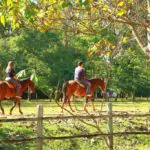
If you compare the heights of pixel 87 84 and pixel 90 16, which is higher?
pixel 90 16

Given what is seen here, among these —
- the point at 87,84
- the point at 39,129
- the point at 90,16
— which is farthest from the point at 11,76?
the point at 90,16

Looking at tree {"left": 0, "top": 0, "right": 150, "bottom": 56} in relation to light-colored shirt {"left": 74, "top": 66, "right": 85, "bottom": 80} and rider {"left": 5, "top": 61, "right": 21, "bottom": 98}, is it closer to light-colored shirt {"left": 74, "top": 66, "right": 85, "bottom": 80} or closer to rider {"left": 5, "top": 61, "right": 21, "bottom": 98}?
rider {"left": 5, "top": 61, "right": 21, "bottom": 98}

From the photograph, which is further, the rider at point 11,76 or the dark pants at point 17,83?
the dark pants at point 17,83

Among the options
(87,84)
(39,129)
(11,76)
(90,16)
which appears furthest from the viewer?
(87,84)

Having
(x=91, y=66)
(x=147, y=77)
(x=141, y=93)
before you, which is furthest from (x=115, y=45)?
(x=141, y=93)

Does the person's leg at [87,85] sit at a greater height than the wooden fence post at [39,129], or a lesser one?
greater

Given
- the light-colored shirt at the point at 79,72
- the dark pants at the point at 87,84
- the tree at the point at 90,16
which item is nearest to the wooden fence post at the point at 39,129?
the tree at the point at 90,16

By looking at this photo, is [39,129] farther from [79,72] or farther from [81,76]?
[81,76]

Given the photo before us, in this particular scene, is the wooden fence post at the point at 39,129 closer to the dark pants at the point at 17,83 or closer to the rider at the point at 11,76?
the rider at the point at 11,76

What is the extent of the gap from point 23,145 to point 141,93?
4878 centimetres

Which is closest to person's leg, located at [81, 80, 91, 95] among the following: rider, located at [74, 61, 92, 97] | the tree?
rider, located at [74, 61, 92, 97]

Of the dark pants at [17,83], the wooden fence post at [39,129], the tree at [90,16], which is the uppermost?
the tree at [90,16]

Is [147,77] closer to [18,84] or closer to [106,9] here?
[18,84]

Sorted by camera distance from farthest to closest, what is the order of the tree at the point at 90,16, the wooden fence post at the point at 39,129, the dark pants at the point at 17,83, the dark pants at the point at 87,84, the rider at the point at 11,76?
the dark pants at the point at 87,84
the dark pants at the point at 17,83
the rider at the point at 11,76
the wooden fence post at the point at 39,129
the tree at the point at 90,16
